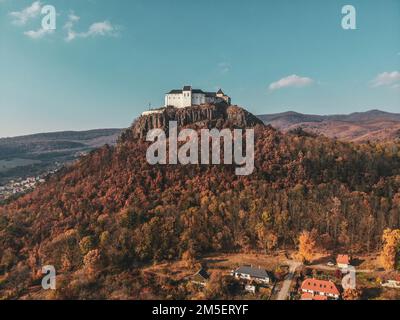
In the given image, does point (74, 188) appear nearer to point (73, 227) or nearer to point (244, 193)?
point (73, 227)

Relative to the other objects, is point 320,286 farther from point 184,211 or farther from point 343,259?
point 184,211

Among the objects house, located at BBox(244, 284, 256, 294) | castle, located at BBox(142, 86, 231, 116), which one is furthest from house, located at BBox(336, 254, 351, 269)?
castle, located at BBox(142, 86, 231, 116)

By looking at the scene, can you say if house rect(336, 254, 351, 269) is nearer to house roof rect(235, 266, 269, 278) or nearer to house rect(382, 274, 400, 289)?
house rect(382, 274, 400, 289)

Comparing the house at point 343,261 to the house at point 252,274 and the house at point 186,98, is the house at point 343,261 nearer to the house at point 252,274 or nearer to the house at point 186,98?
the house at point 252,274

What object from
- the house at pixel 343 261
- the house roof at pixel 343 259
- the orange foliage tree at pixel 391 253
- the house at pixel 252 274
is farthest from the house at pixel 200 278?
the orange foliage tree at pixel 391 253

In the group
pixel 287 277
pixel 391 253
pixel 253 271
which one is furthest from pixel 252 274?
pixel 391 253
